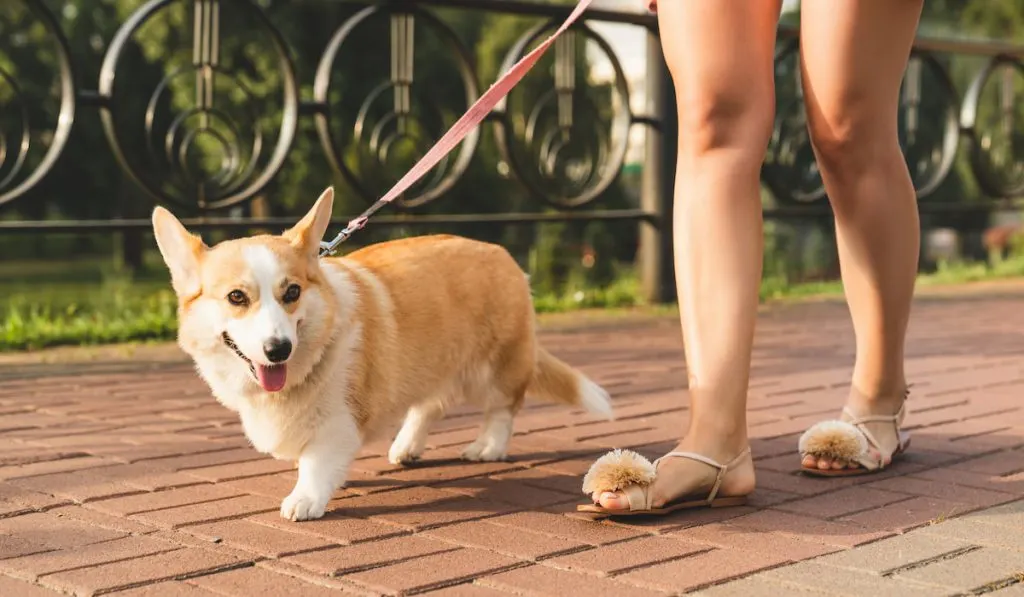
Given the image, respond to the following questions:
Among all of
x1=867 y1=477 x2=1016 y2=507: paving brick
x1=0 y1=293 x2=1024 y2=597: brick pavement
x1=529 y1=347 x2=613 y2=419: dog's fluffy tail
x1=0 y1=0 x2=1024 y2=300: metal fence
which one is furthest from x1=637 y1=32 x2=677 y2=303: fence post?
x1=867 y1=477 x2=1016 y2=507: paving brick

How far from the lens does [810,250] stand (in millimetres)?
11891

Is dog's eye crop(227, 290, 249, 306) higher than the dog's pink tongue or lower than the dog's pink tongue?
higher

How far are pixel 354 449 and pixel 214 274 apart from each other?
1.64 feet

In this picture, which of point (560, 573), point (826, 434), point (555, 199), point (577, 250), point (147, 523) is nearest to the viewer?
point (560, 573)

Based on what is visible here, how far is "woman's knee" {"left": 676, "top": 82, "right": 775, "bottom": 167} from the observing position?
116 inches

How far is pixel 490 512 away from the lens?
2.87m

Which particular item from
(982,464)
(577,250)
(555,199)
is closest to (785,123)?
(555,199)

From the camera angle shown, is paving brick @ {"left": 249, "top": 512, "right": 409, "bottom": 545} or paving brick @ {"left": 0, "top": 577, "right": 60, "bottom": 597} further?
paving brick @ {"left": 249, "top": 512, "right": 409, "bottom": 545}

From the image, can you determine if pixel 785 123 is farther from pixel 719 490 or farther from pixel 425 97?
pixel 719 490

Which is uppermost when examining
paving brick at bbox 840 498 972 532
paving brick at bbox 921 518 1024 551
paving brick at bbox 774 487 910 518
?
paving brick at bbox 921 518 1024 551

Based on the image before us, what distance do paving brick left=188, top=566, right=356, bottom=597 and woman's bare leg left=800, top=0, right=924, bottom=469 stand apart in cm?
143

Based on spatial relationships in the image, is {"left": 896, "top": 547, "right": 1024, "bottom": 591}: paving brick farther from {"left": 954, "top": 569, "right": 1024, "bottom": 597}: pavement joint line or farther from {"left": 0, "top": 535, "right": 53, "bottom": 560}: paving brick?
{"left": 0, "top": 535, "right": 53, "bottom": 560}: paving brick

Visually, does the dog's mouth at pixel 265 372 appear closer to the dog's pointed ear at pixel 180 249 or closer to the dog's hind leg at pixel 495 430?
the dog's pointed ear at pixel 180 249

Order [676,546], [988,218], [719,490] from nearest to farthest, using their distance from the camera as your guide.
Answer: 1. [676,546]
2. [719,490]
3. [988,218]
